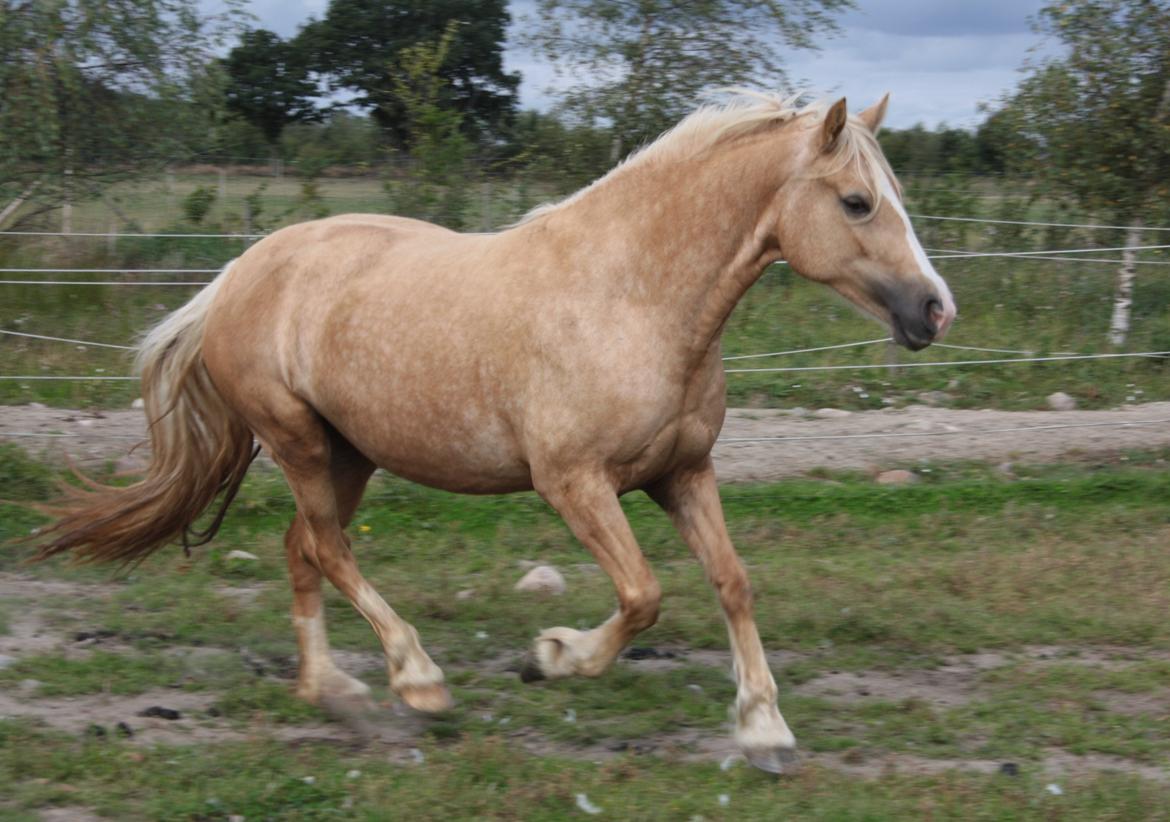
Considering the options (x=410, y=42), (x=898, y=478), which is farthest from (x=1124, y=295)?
(x=410, y=42)

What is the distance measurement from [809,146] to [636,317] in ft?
2.54

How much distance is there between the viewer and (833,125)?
3.94 meters

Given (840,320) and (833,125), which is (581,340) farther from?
(840,320)

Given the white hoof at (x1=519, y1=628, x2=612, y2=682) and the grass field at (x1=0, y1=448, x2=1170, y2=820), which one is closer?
the grass field at (x1=0, y1=448, x2=1170, y2=820)

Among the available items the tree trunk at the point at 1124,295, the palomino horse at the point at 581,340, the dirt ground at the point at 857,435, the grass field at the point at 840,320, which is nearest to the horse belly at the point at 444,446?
the palomino horse at the point at 581,340

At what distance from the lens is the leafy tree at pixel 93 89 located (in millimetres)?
11234

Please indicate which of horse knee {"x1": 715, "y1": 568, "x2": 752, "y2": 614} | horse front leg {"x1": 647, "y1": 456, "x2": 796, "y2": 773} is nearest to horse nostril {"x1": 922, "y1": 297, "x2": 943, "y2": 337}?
horse front leg {"x1": 647, "y1": 456, "x2": 796, "y2": 773}

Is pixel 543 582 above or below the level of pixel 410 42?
below

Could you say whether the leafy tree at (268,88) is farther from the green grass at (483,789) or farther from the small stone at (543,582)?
the green grass at (483,789)

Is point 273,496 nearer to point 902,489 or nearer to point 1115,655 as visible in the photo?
point 902,489

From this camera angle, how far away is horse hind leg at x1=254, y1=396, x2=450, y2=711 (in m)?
4.80

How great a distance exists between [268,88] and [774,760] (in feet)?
85.5

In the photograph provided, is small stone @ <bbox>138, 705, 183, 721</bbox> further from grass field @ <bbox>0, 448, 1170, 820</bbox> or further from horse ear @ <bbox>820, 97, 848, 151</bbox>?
horse ear @ <bbox>820, 97, 848, 151</bbox>

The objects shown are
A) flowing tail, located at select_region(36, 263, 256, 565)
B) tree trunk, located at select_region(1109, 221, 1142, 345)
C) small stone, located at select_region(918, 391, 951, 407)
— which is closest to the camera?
flowing tail, located at select_region(36, 263, 256, 565)
